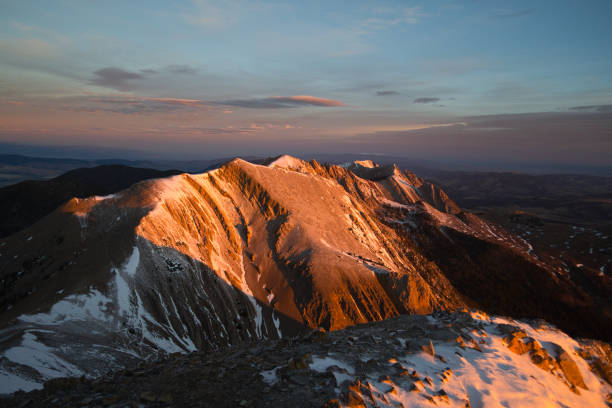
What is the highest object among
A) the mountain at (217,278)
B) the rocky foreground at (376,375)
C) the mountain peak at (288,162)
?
the mountain peak at (288,162)

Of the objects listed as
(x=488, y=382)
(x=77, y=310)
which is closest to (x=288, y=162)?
(x=77, y=310)

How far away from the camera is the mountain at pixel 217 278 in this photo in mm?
37156

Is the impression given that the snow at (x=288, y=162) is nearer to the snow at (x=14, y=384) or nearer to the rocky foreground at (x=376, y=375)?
the rocky foreground at (x=376, y=375)

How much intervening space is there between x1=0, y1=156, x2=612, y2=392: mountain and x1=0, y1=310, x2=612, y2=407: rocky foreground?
510 inches

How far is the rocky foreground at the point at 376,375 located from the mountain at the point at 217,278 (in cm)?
1296

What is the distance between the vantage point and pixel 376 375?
1532cm

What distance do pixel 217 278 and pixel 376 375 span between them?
5190 cm

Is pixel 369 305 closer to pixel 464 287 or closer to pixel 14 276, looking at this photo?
pixel 464 287

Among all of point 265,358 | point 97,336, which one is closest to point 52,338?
point 97,336

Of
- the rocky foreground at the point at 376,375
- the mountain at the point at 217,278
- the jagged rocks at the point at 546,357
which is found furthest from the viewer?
the mountain at the point at 217,278

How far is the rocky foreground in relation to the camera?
1304 centimetres

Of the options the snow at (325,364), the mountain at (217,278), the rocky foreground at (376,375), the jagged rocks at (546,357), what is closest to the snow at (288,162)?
the mountain at (217,278)

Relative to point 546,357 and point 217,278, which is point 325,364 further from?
point 217,278

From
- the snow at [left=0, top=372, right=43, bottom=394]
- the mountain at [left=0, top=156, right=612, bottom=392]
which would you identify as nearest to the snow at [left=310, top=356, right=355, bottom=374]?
the snow at [left=0, top=372, right=43, bottom=394]
